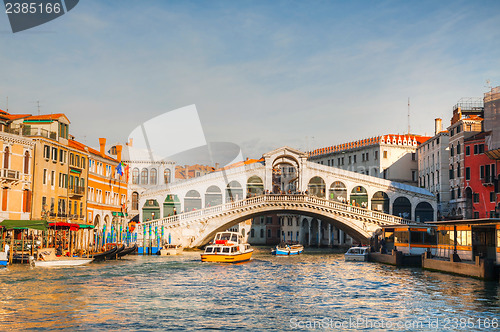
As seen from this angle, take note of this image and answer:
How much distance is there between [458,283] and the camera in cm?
2481

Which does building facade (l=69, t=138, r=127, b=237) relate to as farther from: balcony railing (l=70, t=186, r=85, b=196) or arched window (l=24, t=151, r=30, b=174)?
arched window (l=24, t=151, r=30, b=174)

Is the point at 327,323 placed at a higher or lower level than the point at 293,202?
lower

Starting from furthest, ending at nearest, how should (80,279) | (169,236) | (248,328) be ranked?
(169,236) → (80,279) → (248,328)

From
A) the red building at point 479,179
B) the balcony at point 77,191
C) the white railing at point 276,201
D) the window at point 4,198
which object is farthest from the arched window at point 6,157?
the red building at point 479,179

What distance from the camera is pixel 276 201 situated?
155 ft

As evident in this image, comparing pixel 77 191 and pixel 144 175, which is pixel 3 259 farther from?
pixel 144 175

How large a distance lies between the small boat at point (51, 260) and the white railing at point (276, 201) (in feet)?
51.0

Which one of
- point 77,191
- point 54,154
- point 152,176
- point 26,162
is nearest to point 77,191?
point 77,191

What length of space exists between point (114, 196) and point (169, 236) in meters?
8.79

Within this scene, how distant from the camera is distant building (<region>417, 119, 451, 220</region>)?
51.1m

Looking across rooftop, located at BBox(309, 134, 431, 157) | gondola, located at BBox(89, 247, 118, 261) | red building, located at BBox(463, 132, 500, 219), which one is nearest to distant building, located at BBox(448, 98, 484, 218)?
red building, located at BBox(463, 132, 500, 219)

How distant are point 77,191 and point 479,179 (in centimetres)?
2885

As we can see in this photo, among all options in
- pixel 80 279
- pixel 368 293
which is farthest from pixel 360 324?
pixel 80 279

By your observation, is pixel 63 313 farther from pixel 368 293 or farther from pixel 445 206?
pixel 445 206
